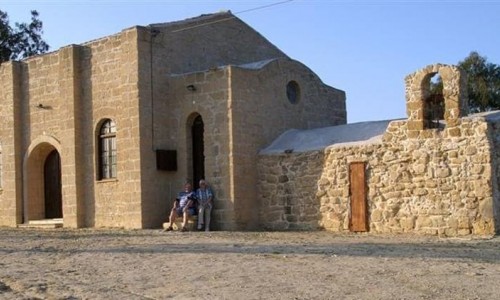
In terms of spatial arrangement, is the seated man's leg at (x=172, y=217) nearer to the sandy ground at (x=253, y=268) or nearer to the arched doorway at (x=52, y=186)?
the sandy ground at (x=253, y=268)

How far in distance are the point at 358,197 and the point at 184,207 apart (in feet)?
13.9

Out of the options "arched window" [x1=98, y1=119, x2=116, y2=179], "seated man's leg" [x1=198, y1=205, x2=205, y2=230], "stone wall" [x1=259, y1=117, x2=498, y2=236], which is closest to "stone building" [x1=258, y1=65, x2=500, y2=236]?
"stone wall" [x1=259, y1=117, x2=498, y2=236]

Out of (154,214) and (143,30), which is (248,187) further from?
(143,30)

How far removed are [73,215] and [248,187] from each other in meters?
5.23

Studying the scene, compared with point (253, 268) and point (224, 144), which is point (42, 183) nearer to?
point (224, 144)

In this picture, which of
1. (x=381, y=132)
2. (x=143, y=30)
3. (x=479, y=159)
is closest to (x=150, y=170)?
(x=143, y=30)

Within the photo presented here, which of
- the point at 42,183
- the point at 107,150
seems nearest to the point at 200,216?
the point at 107,150

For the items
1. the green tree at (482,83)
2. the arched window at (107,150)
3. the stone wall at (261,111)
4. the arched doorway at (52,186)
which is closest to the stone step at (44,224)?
the arched doorway at (52,186)

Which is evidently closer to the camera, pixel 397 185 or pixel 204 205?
pixel 397 185

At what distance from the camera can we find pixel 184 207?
640 inches

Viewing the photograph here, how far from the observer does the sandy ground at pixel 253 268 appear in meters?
7.46

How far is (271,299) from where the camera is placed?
274 inches

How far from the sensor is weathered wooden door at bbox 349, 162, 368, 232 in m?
15.3

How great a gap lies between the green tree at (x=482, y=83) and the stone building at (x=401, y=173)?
1579 cm
